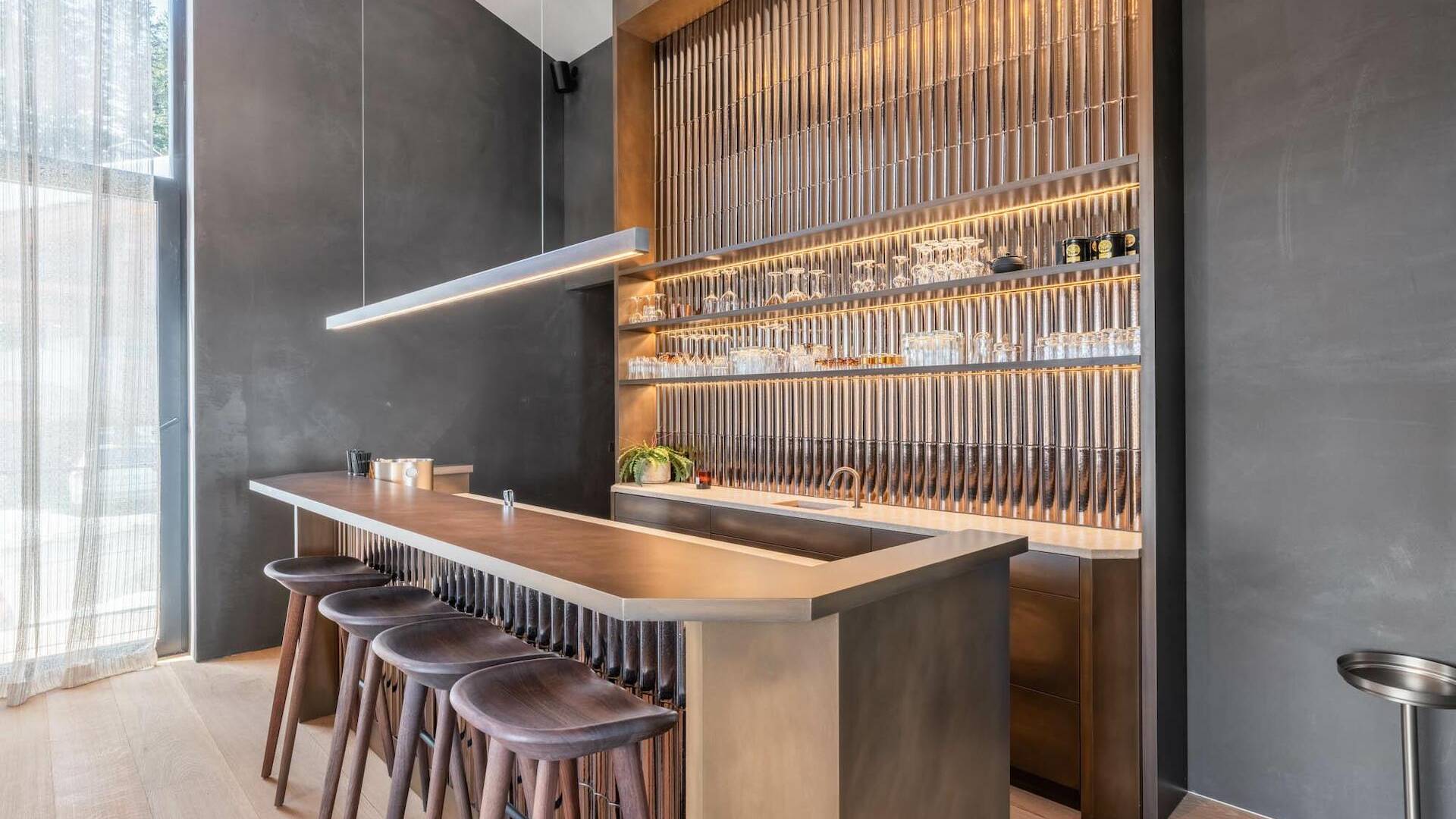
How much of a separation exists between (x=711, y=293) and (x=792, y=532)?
1827 millimetres

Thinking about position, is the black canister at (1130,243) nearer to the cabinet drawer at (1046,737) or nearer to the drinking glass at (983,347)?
the drinking glass at (983,347)

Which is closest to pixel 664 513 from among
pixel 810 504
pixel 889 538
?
pixel 810 504

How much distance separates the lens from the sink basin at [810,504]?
13.2 feet

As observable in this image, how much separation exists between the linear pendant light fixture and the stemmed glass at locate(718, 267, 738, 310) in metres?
1.72

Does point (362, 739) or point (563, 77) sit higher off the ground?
point (563, 77)

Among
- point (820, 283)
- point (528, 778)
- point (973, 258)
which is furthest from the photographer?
point (820, 283)

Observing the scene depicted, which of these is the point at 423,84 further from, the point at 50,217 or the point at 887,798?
the point at 887,798

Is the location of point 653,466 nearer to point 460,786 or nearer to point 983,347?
point 983,347

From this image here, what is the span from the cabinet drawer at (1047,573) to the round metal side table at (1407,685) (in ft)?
2.48

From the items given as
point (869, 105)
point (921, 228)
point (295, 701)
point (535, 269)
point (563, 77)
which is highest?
point (563, 77)

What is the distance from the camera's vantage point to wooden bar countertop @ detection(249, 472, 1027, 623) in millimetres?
1467

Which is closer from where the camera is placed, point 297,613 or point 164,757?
point 297,613

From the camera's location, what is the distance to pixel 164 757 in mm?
3180

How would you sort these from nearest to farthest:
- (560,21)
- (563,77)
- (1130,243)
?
1. (1130,243)
2. (560,21)
3. (563,77)
